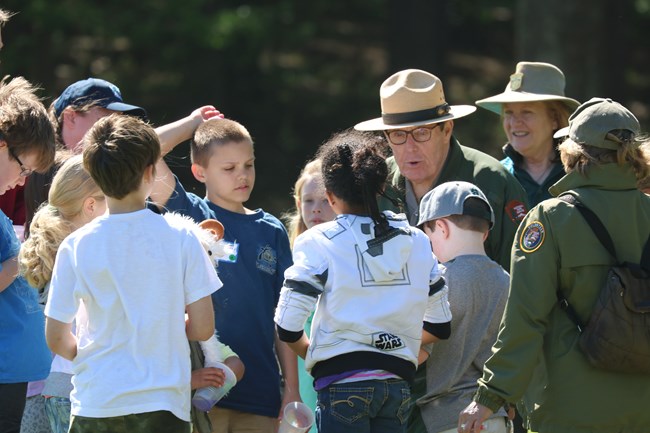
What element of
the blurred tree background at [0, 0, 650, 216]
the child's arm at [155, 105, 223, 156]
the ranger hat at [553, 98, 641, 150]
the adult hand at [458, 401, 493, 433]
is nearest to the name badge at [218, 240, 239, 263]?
the child's arm at [155, 105, 223, 156]

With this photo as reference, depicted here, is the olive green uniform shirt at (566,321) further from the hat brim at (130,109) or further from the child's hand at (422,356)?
the hat brim at (130,109)

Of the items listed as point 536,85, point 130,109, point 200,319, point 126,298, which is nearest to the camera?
point 126,298

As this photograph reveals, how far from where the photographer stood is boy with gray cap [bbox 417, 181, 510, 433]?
4.20m

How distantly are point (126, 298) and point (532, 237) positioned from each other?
140 cm

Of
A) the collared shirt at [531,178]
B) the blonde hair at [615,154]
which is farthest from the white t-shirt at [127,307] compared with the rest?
the collared shirt at [531,178]

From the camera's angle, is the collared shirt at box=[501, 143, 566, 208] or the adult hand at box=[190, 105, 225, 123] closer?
the adult hand at box=[190, 105, 225, 123]

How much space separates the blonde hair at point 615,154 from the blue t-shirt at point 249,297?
1.47 metres

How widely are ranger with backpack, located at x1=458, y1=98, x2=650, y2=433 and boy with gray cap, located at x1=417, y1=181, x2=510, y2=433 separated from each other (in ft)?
1.29

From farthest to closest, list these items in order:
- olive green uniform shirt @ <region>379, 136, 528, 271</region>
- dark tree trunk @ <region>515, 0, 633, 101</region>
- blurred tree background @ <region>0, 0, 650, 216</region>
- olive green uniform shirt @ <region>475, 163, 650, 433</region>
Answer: blurred tree background @ <region>0, 0, 650, 216</region>, dark tree trunk @ <region>515, 0, 633, 101</region>, olive green uniform shirt @ <region>379, 136, 528, 271</region>, olive green uniform shirt @ <region>475, 163, 650, 433</region>

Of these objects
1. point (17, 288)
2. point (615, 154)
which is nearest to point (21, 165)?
point (17, 288)

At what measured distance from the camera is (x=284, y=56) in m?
16.7

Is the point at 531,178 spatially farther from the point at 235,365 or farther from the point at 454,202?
the point at 235,365

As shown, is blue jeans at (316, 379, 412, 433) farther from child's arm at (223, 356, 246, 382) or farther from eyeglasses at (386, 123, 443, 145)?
eyeglasses at (386, 123, 443, 145)

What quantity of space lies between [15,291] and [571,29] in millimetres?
9104
